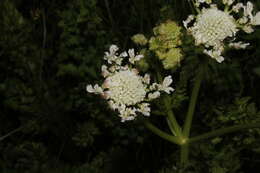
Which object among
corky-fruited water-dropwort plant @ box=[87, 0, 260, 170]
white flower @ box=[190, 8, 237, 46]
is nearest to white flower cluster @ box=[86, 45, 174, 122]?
corky-fruited water-dropwort plant @ box=[87, 0, 260, 170]

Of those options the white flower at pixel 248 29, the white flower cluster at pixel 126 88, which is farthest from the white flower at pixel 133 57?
the white flower at pixel 248 29

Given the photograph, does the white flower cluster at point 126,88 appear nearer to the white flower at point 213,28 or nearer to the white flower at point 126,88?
the white flower at point 126,88

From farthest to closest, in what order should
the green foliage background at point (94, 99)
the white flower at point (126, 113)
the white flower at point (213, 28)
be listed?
the green foliage background at point (94, 99) < the white flower at point (213, 28) < the white flower at point (126, 113)

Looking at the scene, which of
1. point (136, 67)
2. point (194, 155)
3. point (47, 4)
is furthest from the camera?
point (47, 4)

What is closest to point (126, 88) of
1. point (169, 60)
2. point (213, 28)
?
point (169, 60)

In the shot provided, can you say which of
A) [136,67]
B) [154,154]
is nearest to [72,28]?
[136,67]

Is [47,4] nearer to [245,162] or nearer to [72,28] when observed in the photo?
[72,28]

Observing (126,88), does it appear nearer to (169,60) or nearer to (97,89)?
(97,89)

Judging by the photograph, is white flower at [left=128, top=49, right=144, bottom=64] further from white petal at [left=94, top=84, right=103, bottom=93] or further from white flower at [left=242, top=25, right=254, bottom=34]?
white flower at [left=242, top=25, right=254, bottom=34]
